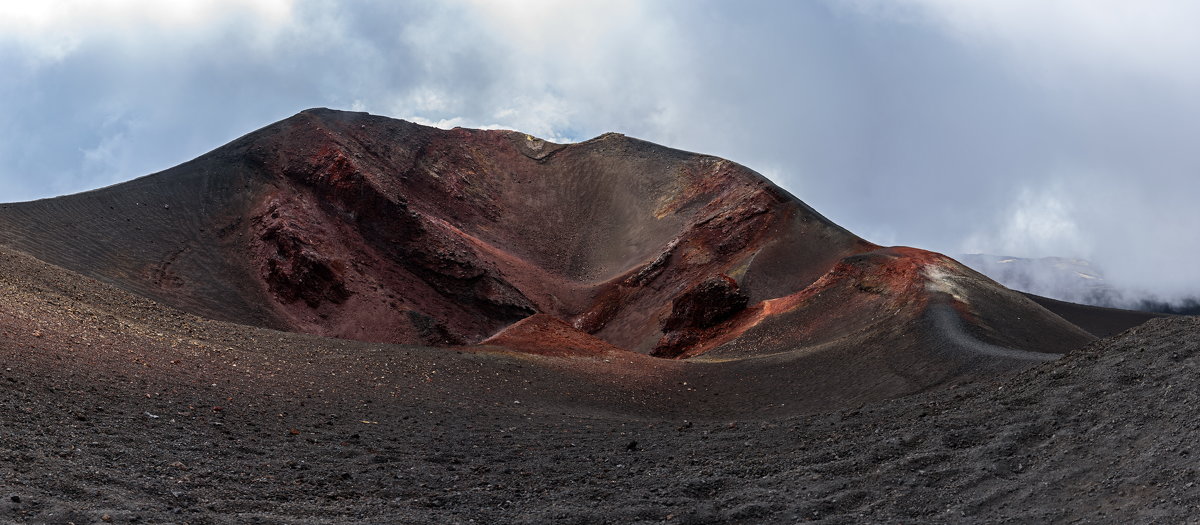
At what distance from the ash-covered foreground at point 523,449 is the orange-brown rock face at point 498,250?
9.79m

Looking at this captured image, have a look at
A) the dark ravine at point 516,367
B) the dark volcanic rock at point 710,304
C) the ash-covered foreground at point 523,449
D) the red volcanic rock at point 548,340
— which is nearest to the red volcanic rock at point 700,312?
→ the dark volcanic rock at point 710,304

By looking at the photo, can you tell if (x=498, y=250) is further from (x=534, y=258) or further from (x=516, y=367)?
(x=516, y=367)

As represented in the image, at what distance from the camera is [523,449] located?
12539mm

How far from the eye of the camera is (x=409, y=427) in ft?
45.0

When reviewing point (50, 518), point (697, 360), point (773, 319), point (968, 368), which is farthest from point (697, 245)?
point (50, 518)

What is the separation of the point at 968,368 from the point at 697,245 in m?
22.4

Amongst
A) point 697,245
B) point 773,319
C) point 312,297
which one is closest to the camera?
point 773,319

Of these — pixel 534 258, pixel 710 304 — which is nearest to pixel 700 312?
pixel 710 304

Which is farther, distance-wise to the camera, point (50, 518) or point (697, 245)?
point (697, 245)

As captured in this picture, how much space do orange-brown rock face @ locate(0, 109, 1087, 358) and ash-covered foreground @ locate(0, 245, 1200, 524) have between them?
32.1 ft

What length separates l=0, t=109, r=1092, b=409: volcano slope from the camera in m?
24.5

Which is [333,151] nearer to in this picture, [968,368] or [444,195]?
[444,195]

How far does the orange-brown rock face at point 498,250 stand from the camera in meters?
27.5

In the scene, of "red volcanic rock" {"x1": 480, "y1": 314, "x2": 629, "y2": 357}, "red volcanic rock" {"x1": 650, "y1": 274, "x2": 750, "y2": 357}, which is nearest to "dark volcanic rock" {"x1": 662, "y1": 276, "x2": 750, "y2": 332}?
"red volcanic rock" {"x1": 650, "y1": 274, "x2": 750, "y2": 357}
